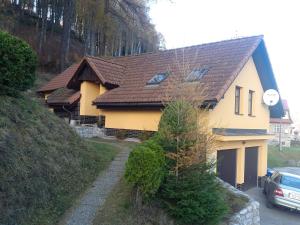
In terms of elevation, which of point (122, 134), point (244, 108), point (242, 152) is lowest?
point (242, 152)

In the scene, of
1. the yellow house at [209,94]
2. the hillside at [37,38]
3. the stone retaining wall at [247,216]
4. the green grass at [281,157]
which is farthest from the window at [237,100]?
the hillside at [37,38]

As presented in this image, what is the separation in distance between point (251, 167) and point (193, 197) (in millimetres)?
11261

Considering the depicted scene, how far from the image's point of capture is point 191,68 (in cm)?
1795

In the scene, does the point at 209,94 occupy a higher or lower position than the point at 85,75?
lower

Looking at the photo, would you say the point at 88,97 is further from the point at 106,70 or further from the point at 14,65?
the point at 14,65

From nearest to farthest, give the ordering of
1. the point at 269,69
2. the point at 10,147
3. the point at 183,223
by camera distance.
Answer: the point at 10,147
the point at 183,223
the point at 269,69

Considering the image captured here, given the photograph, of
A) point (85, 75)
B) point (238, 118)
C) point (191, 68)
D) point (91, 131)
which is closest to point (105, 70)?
point (85, 75)

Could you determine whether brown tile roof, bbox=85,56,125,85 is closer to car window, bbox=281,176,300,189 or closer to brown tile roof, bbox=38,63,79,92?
brown tile roof, bbox=38,63,79,92

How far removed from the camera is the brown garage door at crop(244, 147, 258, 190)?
19047 mm

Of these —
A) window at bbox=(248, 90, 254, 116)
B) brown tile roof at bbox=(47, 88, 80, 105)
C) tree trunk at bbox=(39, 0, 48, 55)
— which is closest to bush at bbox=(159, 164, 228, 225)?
window at bbox=(248, 90, 254, 116)

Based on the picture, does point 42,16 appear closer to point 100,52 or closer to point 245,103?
point 100,52

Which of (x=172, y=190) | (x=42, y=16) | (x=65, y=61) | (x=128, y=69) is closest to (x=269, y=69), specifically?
(x=128, y=69)

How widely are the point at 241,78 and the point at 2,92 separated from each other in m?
11.6

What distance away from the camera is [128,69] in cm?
2162
